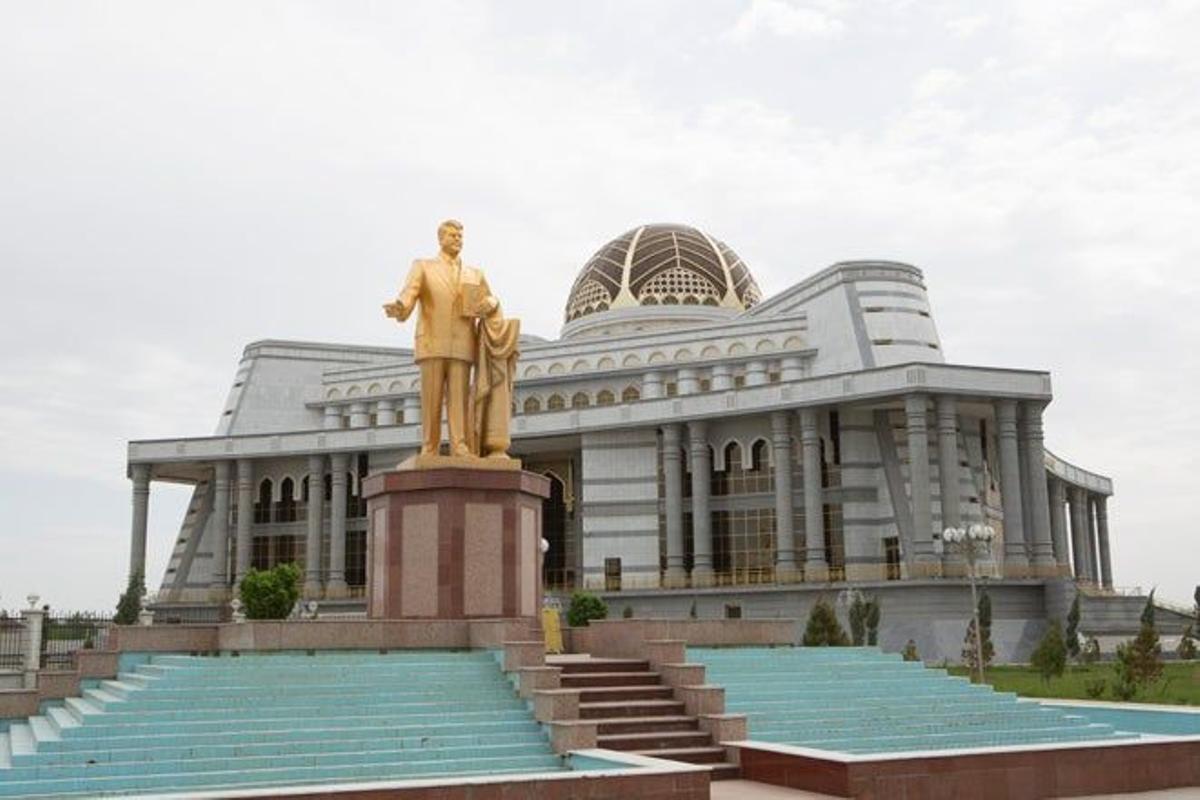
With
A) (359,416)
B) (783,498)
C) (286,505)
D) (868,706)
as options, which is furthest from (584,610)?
(359,416)

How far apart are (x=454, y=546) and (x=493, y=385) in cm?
309

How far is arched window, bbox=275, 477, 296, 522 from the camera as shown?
59.2 m

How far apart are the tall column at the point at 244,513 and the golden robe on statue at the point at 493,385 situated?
1584 inches

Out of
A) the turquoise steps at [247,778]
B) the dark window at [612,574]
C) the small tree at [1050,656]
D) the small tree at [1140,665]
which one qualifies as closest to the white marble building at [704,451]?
the dark window at [612,574]

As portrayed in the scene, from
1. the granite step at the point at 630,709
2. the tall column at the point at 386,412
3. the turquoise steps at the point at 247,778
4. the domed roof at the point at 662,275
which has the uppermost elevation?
the domed roof at the point at 662,275

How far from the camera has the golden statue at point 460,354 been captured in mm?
19922

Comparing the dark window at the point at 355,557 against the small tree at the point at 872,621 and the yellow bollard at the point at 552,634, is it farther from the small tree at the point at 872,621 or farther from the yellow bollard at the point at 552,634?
the yellow bollard at the point at 552,634

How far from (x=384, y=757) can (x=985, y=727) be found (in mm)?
7955

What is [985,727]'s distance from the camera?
1557cm

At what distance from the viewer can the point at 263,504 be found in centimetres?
5972

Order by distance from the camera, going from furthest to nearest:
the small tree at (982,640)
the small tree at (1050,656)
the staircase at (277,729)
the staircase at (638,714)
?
the small tree at (982,640), the small tree at (1050,656), the staircase at (638,714), the staircase at (277,729)

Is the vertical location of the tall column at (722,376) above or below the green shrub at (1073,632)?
above

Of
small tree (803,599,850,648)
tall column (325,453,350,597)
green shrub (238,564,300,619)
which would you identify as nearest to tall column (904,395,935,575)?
small tree (803,599,850,648)

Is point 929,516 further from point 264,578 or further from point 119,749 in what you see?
point 119,749
